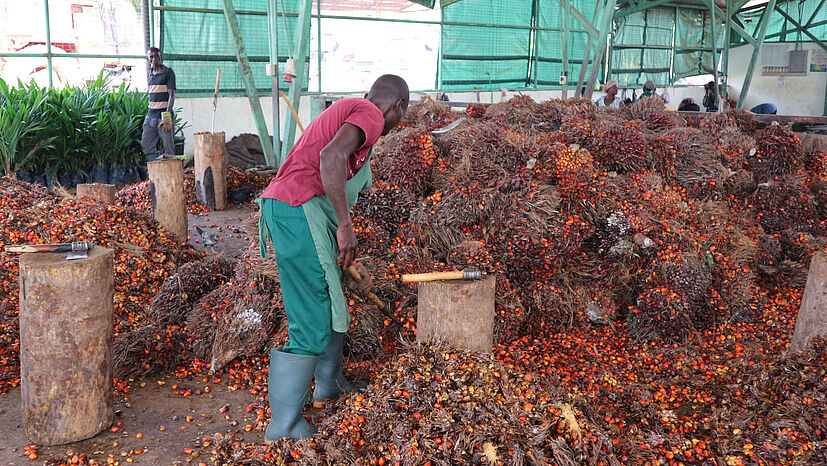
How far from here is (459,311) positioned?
2582 mm

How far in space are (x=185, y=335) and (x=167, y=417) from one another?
2.34 feet

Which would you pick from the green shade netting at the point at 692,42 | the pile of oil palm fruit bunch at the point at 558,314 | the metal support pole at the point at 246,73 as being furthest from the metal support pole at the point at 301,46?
the green shade netting at the point at 692,42

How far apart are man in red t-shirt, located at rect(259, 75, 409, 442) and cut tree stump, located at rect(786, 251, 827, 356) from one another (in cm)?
208

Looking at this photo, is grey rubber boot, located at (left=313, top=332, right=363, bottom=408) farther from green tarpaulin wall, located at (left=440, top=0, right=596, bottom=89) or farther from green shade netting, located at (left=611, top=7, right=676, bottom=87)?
green shade netting, located at (left=611, top=7, right=676, bottom=87)

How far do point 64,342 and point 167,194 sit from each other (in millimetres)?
2858

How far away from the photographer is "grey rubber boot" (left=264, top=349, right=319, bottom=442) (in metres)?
2.50

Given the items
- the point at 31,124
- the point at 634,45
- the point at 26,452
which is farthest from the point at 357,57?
the point at 26,452

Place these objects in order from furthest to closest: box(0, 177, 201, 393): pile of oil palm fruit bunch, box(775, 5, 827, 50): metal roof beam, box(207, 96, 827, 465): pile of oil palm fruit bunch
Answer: box(775, 5, 827, 50): metal roof beam < box(0, 177, 201, 393): pile of oil palm fruit bunch < box(207, 96, 827, 465): pile of oil palm fruit bunch

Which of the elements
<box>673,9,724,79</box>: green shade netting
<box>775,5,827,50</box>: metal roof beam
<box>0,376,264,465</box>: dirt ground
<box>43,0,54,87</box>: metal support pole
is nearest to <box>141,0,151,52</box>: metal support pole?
<box>43,0,54,87</box>: metal support pole

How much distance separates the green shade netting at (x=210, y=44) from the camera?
9.48 meters

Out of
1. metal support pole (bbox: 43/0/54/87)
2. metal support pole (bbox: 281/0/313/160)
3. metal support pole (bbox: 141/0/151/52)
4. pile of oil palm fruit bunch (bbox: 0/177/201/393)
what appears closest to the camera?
pile of oil palm fruit bunch (bbox: 0/177/201/393)

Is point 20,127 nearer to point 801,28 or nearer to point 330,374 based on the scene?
point 330,374

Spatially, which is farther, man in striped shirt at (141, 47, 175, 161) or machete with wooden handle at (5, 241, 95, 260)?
man in striped shirt at (141, 47, 175, 161)

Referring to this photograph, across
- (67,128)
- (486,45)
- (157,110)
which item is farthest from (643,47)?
(67,128)
